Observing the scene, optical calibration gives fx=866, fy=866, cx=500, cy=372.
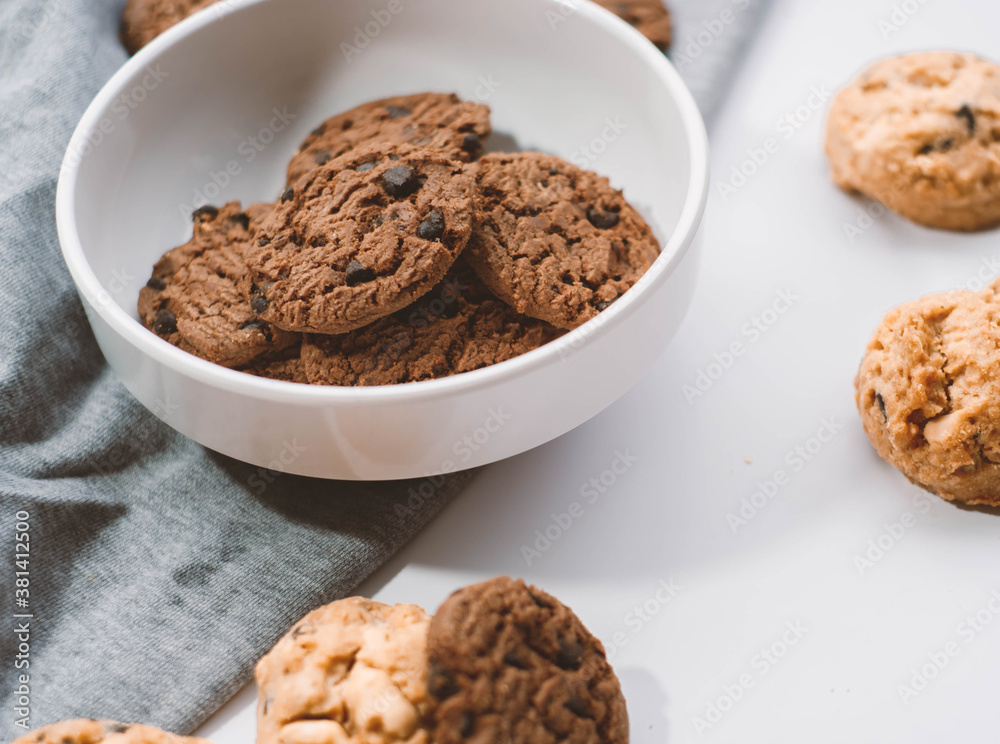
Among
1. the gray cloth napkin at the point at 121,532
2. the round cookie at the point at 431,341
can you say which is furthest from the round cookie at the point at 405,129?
the gray cloth napkin at the point at 121,532

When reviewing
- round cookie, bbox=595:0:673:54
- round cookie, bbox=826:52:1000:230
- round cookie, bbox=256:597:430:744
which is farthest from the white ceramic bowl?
round cookie, bbox=826:52:1000:230

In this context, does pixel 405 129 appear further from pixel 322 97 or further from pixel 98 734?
pixel 98 734

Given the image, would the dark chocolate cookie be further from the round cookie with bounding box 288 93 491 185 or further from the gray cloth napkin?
the round cookie with bounding box 288 93 491 185

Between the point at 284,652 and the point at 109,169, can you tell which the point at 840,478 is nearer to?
the point at 284,652

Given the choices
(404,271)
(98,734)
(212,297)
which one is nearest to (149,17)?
(212,297)

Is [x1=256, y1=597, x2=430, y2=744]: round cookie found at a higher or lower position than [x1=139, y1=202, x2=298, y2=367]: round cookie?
lower

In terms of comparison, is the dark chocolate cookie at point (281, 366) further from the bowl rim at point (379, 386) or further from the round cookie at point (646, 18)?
the round cookie at point (646, 18)

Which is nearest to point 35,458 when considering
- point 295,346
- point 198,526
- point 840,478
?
point 198,526

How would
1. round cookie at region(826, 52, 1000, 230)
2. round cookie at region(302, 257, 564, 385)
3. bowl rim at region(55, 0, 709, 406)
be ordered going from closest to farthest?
bowl rim at region(55, 0, 709, 406)
round cookie at region(302, 257, 564, 385)
round cookie at region(826, 52, 1000, 230)
